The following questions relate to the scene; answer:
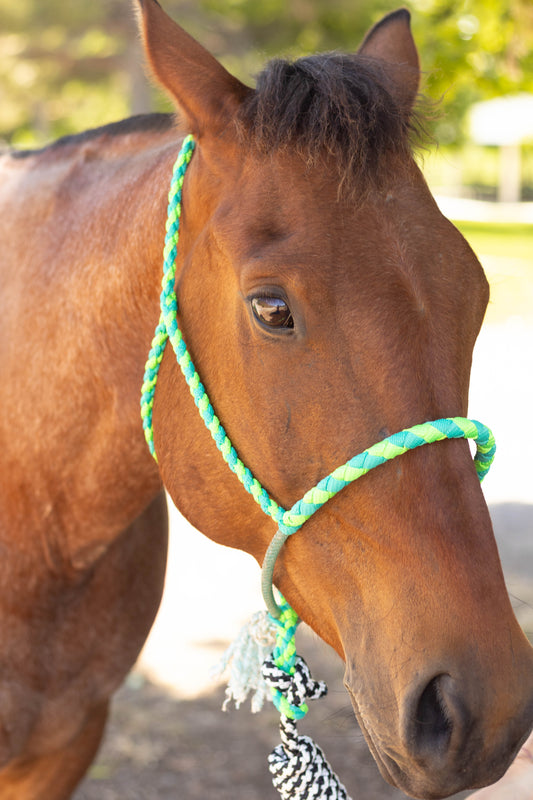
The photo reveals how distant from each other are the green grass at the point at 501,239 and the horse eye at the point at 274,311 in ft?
39.8

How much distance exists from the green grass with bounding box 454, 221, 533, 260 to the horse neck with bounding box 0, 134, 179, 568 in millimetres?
11697

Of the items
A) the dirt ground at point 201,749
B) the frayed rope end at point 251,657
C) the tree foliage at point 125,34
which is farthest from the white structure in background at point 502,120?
the frayed rope end at point 251,657

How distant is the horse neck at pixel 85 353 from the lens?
5.90 ft

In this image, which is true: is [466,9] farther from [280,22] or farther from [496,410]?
[280,22]

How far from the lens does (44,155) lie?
2.21 m

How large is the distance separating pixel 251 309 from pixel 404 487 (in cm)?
42

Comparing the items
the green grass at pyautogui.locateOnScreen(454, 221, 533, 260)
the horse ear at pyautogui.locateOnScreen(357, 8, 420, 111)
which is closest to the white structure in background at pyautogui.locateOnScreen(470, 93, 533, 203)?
the green grass at pyautogui.locateOnScreen(454, 221, 533, 260)

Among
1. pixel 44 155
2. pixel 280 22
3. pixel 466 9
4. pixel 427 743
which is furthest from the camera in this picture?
pixel 280 22

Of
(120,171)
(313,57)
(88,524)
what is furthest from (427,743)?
(120,171)

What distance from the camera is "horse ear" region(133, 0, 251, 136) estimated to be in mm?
1558

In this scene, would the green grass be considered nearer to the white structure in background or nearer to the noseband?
the white structure in background

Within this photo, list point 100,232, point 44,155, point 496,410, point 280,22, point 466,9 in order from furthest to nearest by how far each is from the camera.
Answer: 1. point 280,22
2. point 496,410
3. point 466,9
4. point 44,155
5. point 100,232

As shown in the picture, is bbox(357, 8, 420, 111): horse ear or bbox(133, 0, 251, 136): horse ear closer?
bbox(133, 0, 251, 136): horse ear

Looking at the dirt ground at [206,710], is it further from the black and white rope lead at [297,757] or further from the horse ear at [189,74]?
the horse ear at [189,74]
